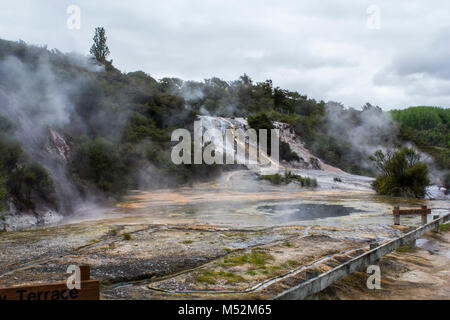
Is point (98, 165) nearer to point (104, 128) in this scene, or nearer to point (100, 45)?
point (104, 128)

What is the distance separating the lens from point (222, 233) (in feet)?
33.2

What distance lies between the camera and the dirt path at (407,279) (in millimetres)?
5121

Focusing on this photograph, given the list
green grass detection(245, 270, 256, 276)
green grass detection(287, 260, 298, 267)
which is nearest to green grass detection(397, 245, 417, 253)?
green grass detection(287, 260, 298, 267)

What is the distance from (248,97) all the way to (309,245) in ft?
218

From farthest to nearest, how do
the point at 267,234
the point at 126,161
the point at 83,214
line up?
1. the point at 126,161
2. the point at 83,214
3. the point at 267,234

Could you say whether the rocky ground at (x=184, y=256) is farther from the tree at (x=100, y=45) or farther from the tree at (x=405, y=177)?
the tree at (x=100, y=45)

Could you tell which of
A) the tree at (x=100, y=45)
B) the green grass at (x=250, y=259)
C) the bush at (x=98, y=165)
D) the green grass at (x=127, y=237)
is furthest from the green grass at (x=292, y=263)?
the tree at (x=100, y=45)

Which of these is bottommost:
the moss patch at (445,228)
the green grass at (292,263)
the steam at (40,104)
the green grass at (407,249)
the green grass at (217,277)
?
the moss patch at (445,228)

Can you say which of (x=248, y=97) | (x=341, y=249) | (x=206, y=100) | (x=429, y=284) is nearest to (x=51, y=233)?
(x=341, y=249)

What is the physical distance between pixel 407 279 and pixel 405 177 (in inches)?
810

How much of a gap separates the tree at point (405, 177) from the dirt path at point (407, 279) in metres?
17.6

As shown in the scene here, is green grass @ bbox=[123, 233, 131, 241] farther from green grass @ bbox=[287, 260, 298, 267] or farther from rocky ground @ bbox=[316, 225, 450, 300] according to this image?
rocky ground @ bbox=[316, 225, 450, 300]

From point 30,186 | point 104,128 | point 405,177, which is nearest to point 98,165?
point 30,186
